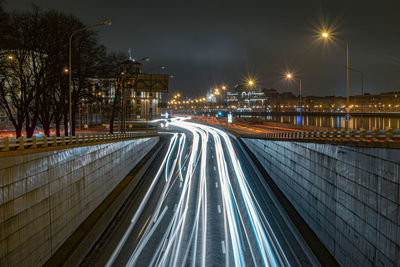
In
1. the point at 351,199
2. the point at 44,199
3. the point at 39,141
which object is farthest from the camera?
the point at 39,141

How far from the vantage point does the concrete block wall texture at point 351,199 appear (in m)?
12.7

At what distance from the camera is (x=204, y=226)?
991 inches

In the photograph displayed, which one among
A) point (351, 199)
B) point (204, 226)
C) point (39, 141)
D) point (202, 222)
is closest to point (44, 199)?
point (39, 141)

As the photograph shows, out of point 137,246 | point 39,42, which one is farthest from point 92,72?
point 137,246

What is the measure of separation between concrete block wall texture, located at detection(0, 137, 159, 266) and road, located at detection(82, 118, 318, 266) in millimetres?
2954

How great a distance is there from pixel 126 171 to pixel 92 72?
12710 mm

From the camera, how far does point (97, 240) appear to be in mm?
22625

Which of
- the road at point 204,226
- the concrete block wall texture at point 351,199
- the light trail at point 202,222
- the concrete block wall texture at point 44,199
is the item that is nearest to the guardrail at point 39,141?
the concrete block wall texture at point 44,199

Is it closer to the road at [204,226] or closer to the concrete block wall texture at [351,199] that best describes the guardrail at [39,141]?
the road at [204,226]

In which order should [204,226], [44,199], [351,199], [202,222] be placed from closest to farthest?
1. [351,199]
2. [44,199]
3. [204,226]
4. [202,222]

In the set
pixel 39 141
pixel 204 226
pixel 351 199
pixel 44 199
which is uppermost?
pixel 39 141

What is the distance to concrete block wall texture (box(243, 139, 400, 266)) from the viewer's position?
12.7 m

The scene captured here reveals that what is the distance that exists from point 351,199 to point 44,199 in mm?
14398

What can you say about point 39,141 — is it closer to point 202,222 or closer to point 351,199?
point 202,222
